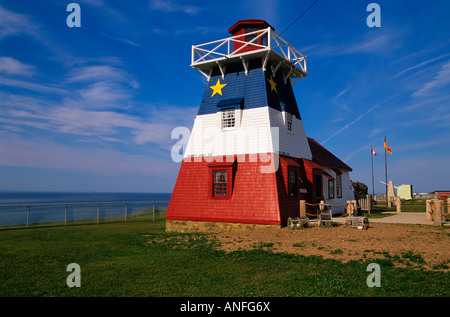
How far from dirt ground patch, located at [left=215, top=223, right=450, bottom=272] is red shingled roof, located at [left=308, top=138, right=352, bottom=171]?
925cm

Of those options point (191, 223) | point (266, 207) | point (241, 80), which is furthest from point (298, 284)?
point (241, 80)

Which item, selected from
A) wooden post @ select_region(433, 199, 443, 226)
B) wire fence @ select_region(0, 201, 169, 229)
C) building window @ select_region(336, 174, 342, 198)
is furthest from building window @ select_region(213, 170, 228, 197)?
building window @ select_region(336, 174, 342, 198)

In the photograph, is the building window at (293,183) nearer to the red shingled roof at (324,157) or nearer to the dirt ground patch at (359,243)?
the dirt ground patch at (359,243)

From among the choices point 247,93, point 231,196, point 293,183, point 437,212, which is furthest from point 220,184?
point 437,212

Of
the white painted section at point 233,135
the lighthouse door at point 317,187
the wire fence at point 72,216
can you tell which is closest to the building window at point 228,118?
the white painted section at point 233,135

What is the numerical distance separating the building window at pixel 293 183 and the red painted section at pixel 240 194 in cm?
28

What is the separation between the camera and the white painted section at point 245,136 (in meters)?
18.6

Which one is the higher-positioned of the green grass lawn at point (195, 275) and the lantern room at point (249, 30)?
the lantern room at point (249, 30)

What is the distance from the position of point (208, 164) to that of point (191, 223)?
4.03m

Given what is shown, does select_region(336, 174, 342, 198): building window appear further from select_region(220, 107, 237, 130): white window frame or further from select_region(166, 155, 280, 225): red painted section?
select_region(220, 107, 237, 130): white window frame

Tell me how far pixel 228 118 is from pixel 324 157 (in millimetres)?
11532

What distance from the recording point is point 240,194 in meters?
18.4

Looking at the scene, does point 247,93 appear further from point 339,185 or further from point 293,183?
point 339,185

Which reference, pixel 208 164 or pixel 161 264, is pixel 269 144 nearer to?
pixel 208 164
